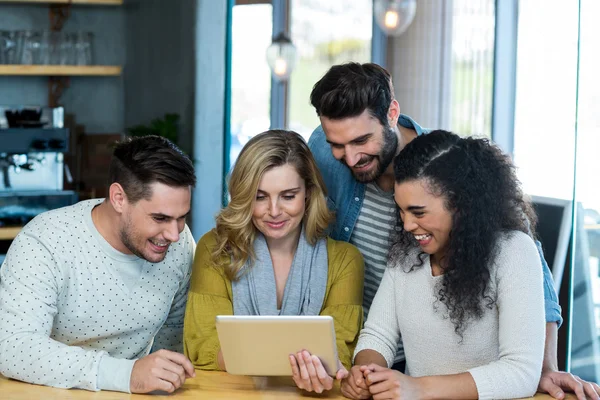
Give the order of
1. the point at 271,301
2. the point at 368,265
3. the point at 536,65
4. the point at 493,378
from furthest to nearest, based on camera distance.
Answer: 1. the point at 536,65
2. the point at 368,265
3. the point at 271,301
4. the point at 493,378

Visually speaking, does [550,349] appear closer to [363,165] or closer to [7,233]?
[363,165]

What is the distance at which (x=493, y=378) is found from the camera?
6.82 ft

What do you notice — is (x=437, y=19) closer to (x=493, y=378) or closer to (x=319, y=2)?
(x=319, y=2)

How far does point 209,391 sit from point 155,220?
0.47 m

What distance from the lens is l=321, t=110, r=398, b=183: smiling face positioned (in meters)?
2.53

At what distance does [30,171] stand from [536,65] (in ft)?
11.7

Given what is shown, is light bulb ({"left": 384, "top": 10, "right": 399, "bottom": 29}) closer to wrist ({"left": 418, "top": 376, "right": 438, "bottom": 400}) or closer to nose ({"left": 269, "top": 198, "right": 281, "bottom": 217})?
nose ({"left": 269, "top": 198, "right": 281, "bottom": 217})

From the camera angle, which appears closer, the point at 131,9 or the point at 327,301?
the point at 327,301

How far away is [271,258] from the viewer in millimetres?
2604

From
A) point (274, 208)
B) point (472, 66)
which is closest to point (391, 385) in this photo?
point (274, 208)

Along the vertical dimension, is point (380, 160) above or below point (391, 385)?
above

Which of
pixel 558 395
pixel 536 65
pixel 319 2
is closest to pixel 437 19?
pixel 319 2

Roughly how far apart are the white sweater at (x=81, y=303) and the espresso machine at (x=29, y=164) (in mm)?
2609

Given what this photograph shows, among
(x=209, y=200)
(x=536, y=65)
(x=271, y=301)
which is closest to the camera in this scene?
(x=271, y=301)
